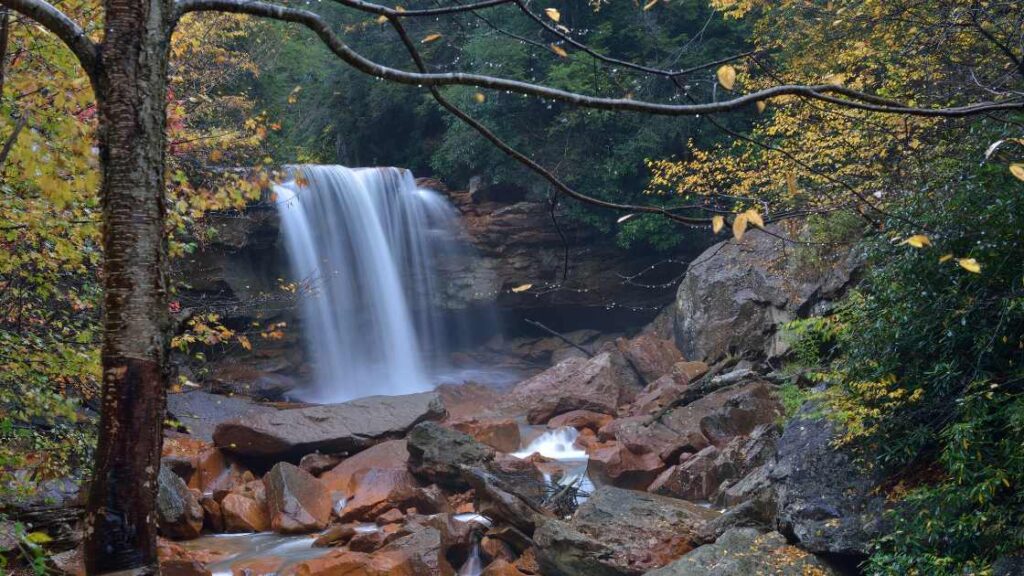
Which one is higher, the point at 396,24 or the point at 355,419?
the point at 396,24

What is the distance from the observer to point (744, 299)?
51.6 ft

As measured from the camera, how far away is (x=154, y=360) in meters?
2.71

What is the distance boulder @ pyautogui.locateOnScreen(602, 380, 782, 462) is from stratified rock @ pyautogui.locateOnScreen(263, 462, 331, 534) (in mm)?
4234

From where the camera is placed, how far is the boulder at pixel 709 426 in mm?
11094

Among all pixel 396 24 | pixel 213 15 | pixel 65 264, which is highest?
pixel 213 15

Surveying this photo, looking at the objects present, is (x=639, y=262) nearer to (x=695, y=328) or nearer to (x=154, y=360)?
(x=695, y=328)

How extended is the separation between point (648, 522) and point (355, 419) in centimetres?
577

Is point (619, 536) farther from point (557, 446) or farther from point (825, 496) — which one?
point (557, 446)

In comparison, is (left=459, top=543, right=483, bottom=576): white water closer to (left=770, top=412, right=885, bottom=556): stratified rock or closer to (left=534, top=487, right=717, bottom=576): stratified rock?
(left=534, top=487, right=717, bottom=576): stratified rock

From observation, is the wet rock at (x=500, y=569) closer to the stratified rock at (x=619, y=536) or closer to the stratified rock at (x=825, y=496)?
the stratified rock at (x=619, y=536)

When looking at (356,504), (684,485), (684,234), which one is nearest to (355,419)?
(356,504)

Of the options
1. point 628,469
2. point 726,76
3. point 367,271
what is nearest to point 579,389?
point 628,469

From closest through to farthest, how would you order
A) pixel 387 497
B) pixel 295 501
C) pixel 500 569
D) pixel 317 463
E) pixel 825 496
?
1. pixel 825 496
2. pixel 500 569
3. pixel 295 501
4. pixel 387 497
5. pixel 317 463

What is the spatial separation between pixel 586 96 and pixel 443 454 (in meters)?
8.47
